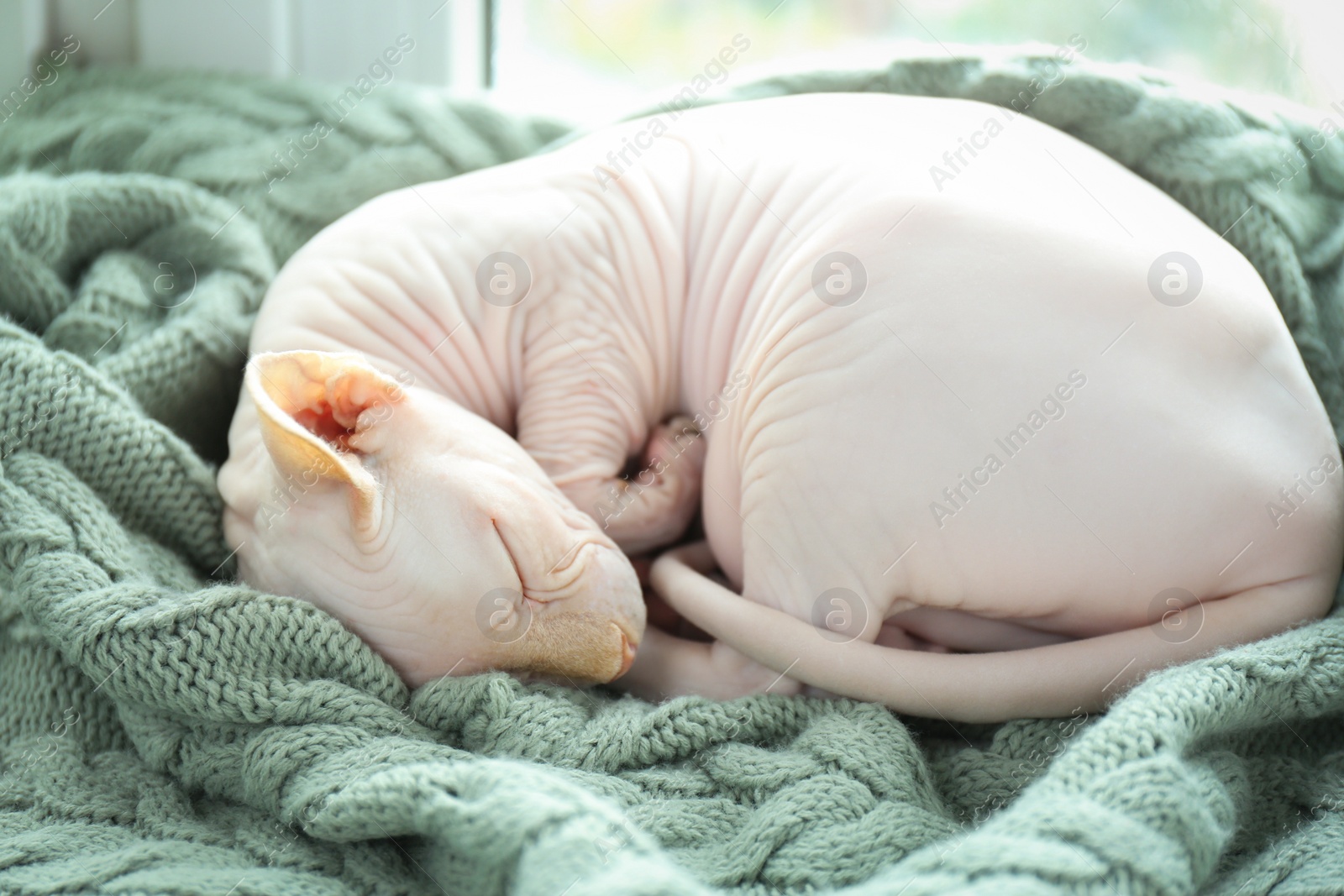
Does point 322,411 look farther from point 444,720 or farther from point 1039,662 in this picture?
point 1039,662

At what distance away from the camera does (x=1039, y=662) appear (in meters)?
1.00

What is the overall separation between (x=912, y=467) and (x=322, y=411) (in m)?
0.56

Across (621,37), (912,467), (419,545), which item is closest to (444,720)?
(419,545)

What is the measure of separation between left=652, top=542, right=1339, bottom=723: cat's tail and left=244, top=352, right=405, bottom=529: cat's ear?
427 millimetres

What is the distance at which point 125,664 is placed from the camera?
930 millimetres

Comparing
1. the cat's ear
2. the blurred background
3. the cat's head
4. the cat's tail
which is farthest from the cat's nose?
the blurred background

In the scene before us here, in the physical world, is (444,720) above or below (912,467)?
below

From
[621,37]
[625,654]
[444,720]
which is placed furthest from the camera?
[621,37]

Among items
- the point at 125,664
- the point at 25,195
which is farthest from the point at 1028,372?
the point at 25,195

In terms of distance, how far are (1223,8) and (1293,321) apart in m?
0.64

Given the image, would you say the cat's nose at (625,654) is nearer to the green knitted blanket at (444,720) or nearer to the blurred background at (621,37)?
the green knitted blanket at (444,720)

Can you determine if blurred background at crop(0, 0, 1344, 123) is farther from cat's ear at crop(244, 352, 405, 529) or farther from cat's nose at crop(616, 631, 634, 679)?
cat's nose at crop(616, 631, 634, 679)

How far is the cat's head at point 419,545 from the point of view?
3.33 ft

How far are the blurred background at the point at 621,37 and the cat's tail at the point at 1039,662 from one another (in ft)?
2.56
